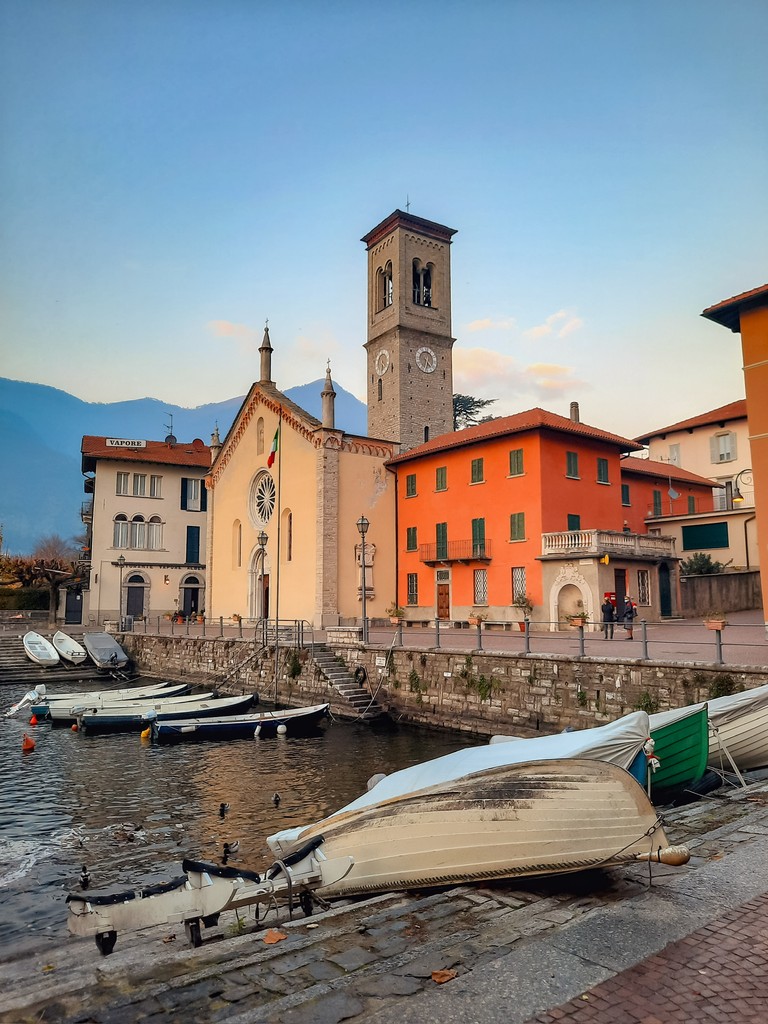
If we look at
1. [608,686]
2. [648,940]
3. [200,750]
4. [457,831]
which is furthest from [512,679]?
[648,940]

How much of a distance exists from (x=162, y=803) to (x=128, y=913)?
773 centimetres

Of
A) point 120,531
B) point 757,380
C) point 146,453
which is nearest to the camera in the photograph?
point 757,380

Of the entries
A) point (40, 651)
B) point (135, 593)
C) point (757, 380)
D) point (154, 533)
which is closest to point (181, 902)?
point (757, 380)

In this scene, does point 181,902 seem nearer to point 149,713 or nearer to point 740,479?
point 149,713

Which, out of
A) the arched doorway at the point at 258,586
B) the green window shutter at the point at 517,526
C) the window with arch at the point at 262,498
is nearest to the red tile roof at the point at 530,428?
the green window shutter at the point at 517,526

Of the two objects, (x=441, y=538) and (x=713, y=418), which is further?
(x=713, y=418)

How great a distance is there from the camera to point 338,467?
3400 cm

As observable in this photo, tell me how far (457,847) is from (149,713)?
54.7ft

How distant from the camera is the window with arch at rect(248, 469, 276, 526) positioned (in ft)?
127

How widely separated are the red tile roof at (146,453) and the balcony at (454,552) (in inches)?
865

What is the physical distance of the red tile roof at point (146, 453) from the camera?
4706 cm

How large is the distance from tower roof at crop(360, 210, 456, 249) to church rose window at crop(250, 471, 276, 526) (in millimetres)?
20626

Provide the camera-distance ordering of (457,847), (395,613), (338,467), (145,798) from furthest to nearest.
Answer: (395,613), (338,467), (145,798), (457,847)

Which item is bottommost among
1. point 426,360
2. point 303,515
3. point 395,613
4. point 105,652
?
point 105,652
